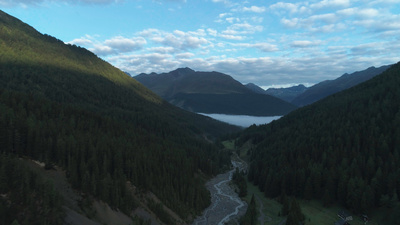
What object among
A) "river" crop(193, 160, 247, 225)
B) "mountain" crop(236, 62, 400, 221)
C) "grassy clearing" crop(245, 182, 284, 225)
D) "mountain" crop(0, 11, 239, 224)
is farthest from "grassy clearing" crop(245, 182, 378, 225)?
"mountain" crop(0, 11, 239, 224)

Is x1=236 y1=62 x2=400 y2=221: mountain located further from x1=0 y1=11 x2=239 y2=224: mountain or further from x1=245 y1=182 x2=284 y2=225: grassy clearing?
x1=0 y1=11 x2=239 y2=224: mountain

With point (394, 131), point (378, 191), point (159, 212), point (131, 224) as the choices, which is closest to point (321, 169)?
point (378, 191)

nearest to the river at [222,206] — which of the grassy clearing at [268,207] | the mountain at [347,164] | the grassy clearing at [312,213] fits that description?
the grassy clearing at [268,207]

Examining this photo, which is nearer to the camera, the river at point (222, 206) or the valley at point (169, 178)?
the valley at point (169, 178)

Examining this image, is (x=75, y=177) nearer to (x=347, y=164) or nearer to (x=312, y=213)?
(x=312, y=213)

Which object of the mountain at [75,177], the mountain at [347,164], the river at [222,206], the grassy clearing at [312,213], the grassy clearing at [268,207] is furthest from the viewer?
the mountain at [347,164]

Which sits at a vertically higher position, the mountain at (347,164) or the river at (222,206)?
the mountain at (347,164)

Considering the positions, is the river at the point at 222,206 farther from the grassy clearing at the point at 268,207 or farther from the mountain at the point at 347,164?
A: the mountain at the point at 347,164
